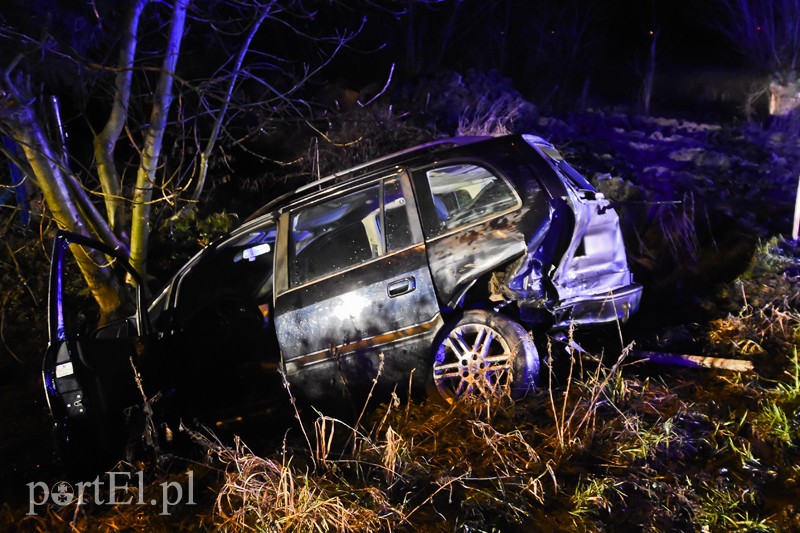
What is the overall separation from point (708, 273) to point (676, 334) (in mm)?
1774

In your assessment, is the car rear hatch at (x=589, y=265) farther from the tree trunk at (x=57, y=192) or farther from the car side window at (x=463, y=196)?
the tree trunk at (x=57, y=192)

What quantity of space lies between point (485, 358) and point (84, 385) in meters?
2.72

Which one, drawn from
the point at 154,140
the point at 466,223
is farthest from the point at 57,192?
the point at 466,223

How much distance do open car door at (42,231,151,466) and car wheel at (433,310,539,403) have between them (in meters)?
2.10

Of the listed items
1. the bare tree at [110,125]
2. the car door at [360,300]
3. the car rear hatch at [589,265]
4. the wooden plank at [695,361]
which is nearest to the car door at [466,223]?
the car door at [360,300]

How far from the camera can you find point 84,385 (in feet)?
13.1

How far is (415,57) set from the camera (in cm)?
1819

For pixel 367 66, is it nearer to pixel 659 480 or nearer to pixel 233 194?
pixel 233 194

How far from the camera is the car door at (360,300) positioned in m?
4.32

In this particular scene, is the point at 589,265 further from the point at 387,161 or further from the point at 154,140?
the point at 154,140

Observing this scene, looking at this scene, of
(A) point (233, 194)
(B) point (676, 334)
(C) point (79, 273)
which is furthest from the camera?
(A) point (233, 194)

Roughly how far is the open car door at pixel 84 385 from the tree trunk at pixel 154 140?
91.2 inches

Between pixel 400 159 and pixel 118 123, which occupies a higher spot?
pixel 118 123

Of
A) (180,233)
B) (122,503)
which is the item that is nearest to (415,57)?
(180,233)
